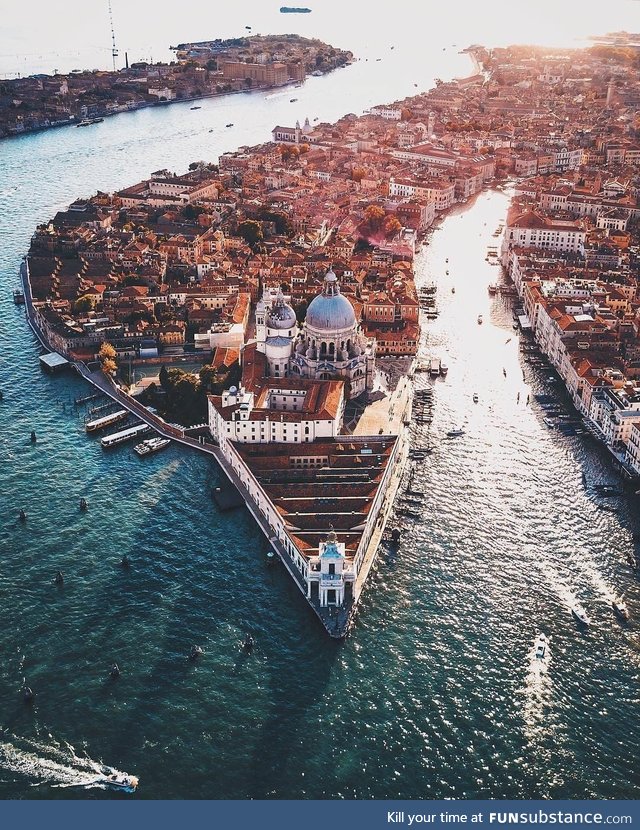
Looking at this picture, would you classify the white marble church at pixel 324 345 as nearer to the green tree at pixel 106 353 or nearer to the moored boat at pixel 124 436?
the moored boat at pixel 124 436

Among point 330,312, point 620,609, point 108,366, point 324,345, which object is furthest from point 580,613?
point 108,366

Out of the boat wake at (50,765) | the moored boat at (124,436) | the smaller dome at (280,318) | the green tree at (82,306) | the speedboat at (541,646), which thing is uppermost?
the smaller dome at (280,318)

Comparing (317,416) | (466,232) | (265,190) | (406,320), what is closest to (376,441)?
(317,416)

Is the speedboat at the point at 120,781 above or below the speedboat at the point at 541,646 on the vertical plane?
above

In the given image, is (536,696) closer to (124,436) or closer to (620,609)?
(620,609)

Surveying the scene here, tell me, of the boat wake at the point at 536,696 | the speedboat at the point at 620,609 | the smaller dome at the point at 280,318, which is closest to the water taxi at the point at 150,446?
the smaller dome at the point at 280,318

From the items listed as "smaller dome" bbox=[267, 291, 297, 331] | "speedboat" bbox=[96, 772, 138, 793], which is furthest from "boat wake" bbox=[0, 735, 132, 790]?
"smaller dome" bbox=[267, 291, 297, 331]
